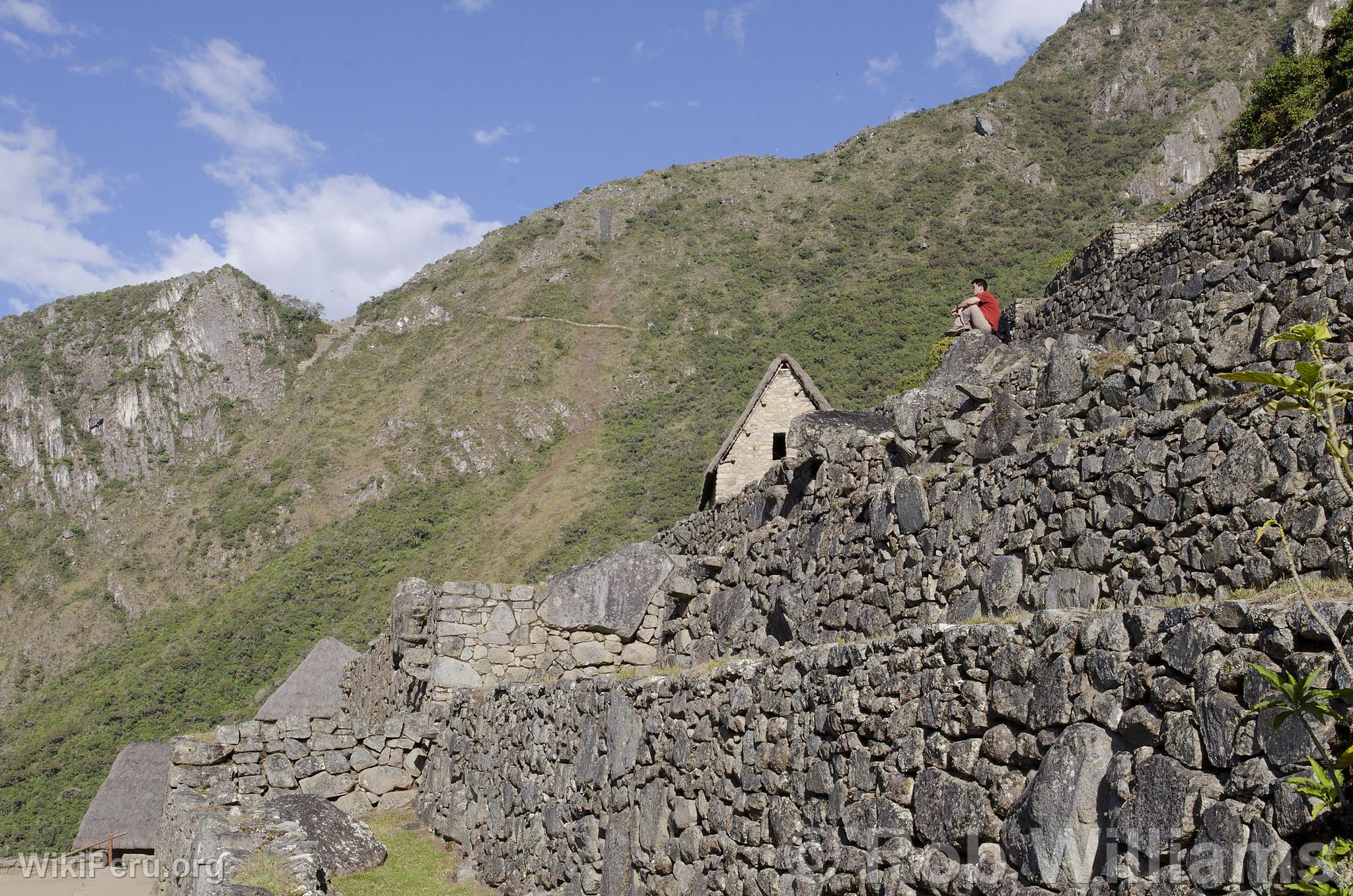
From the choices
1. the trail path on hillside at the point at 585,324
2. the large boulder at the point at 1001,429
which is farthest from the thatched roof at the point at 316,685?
the trail path on hillside at the point at 585,324

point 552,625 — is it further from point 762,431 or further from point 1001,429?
point 1001,429

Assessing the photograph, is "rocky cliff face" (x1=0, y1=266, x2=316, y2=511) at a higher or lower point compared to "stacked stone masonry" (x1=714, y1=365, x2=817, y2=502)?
higher

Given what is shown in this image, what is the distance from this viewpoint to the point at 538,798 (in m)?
→ 9.52

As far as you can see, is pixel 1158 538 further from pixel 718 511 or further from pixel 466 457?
pixel 466 457

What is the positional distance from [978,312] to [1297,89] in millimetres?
11633

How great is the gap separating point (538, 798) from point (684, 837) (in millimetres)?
2863

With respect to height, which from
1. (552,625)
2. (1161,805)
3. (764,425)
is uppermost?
(764,425)

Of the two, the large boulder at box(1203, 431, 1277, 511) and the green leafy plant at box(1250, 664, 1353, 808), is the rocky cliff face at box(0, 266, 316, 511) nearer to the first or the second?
the large boulder at box(1203, 431, 1277, 511)

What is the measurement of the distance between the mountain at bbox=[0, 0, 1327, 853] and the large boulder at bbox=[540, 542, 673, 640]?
81.4 feet

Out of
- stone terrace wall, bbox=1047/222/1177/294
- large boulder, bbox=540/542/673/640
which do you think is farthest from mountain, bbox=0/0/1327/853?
large boulder, bbox=540/542/673/640

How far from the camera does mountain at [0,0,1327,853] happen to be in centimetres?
4578

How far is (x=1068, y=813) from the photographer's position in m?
3.98

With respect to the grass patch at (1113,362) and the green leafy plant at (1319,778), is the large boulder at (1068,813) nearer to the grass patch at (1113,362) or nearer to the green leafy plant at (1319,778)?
the green leafy plant at (1319,778)

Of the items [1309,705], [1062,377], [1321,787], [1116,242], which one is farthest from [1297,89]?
[1321,787]
